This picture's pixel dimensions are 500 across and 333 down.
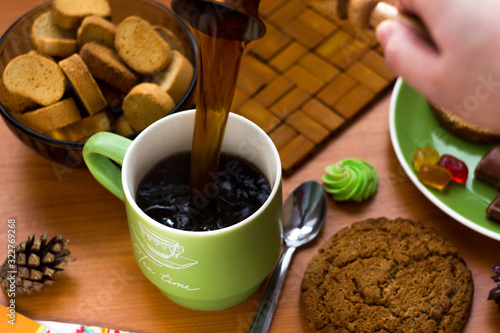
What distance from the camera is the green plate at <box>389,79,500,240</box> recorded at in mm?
886

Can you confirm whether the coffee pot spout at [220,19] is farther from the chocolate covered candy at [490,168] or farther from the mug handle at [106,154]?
the chocolate covered candy at [490,168]

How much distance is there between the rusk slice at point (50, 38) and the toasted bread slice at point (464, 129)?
63 cm

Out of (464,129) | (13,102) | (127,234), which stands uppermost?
A: (464,129)

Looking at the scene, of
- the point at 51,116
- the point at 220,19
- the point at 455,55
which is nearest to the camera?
the point at 455,55

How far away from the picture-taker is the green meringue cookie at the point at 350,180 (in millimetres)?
927

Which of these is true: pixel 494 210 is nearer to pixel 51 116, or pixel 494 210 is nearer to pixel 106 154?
pixel 106 154

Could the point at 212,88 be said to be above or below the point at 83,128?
above

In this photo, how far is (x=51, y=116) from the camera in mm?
901

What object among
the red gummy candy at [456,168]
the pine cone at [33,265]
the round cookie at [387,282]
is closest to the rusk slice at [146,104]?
the pine cone at [33,265]

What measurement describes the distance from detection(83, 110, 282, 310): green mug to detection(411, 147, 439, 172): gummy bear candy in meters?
0.28

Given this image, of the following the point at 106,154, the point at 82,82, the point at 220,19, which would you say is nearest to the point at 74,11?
the point at 82,82

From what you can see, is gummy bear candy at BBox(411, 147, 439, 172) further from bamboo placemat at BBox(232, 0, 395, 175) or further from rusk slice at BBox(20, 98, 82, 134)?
rusk slice at BBox(20, 98, 82, 134)

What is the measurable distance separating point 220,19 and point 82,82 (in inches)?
14.6

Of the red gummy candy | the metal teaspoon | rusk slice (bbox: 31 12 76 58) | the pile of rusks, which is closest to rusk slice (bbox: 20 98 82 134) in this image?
the pile of rusks
